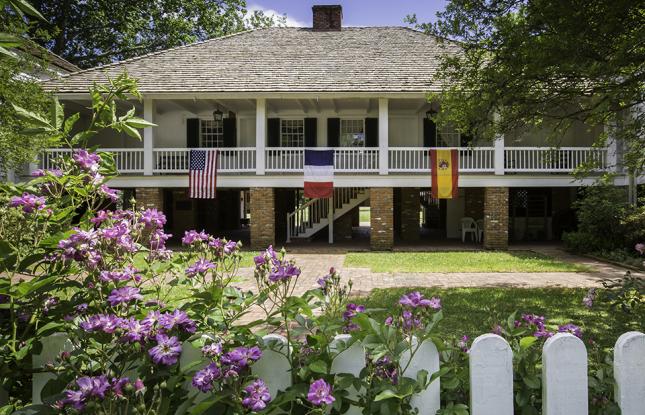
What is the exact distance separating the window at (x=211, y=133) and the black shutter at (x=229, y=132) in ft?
2.74

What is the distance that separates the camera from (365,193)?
19.9 meters

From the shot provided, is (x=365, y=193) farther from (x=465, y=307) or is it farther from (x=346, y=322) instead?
(x=346, y=322)

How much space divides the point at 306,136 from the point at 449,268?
9.22 m

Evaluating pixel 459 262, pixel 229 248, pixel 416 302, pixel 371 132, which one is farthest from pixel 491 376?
pixel 371 132

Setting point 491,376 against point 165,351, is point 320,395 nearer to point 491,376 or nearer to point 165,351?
point 165,351

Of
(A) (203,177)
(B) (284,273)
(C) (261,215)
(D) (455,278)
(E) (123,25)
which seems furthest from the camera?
(E) (123,25)

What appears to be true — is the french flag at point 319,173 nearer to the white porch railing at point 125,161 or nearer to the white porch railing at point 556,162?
the white porch railing at point 125,161

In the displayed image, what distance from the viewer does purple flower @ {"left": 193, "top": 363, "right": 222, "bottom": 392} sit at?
5.54 ft

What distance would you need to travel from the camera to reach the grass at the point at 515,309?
20.4 ft

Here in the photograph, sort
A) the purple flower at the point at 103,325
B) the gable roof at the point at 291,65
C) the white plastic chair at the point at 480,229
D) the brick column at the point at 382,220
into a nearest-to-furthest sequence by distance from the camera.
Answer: the purple flower at the point at 103,325 < the brick column at the point at 382,220 < the gable roof at the point at 291,65 < the white plastic chair at the point at 480,229

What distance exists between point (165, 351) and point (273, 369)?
19.9 inches

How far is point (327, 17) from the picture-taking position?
75.2ft

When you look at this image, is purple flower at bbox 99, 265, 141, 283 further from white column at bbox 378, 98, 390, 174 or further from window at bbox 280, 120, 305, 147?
window at bbox 280, 120, 305, 147

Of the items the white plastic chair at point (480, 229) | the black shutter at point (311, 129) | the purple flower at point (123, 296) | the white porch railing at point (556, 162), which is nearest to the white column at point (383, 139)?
the black shutter at point (311, 129)
